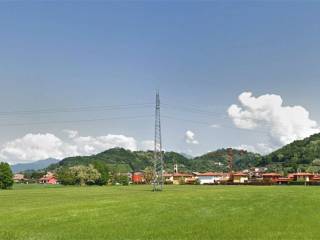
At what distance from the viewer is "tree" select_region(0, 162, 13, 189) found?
550ft

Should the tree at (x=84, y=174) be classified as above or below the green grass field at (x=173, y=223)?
above

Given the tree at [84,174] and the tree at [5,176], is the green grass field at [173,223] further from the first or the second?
the tree at [84,174]

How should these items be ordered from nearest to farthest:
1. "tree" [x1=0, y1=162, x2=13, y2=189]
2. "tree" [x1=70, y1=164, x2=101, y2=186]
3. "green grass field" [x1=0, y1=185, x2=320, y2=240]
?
"green grass field" [x1=0, y1=185, x2=320, y2=240]
"tree" [x1=0, y1=162, x2=13, y2=189]
"tree" [x1=70, y1=164, x2=101, y2=186]

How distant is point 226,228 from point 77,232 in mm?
8503

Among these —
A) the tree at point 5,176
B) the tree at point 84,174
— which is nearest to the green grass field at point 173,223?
the tree at point 5,176

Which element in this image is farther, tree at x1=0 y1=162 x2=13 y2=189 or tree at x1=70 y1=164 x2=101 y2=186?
tree at x1=70 y1=164 x2=101 y2=186

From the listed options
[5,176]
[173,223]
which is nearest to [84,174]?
[5,176]

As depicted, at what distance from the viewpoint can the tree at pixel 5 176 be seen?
550 feet

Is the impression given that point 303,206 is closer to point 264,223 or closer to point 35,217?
point 264,223

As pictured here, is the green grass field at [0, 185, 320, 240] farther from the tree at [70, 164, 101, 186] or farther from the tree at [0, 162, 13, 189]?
the tree at [70, 164, 101, 186]

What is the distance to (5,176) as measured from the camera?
552 feet

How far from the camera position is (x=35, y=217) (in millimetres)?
38469

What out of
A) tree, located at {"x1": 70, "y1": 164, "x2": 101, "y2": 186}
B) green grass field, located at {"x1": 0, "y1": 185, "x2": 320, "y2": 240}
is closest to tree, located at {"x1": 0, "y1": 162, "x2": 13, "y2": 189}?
tree, located at {"x1": 70, "y1": 164, "x2": 101, "y2": 186}

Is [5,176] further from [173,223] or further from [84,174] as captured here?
[173,223]
